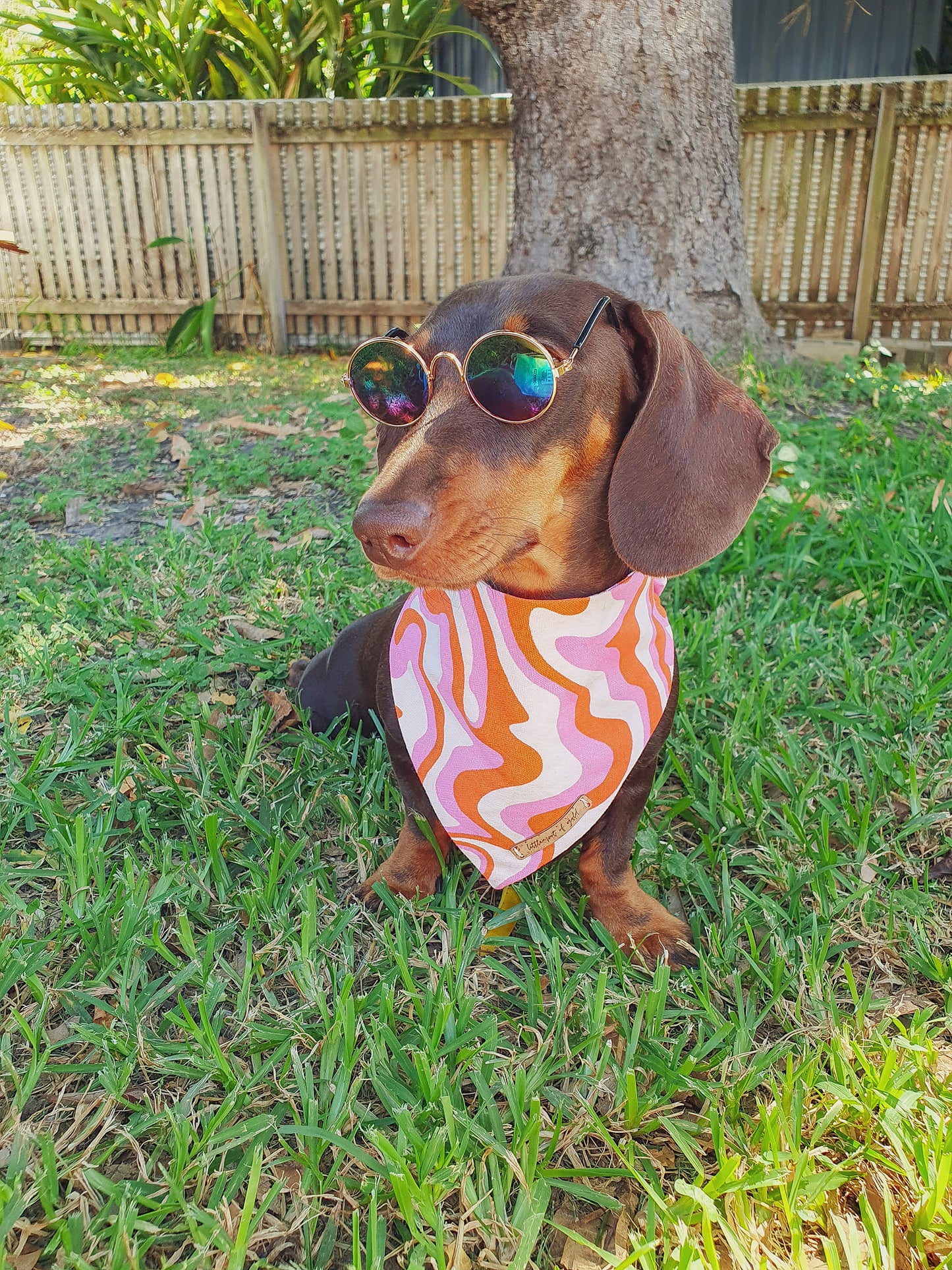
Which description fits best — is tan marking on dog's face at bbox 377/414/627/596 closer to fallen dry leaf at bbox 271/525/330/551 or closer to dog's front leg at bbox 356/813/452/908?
dog's front leg at bbox 356/813/452/908

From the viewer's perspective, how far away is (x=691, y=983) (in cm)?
171

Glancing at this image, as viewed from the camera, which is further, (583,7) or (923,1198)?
(583,7)

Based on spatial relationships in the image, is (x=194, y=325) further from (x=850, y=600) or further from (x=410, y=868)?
(x=410, y=868)

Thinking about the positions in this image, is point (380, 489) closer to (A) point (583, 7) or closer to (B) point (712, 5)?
(A) point (583, 7)

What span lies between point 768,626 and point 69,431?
400 cm

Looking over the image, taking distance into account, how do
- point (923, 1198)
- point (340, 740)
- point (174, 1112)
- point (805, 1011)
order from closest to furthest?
point (923, 1198) → point (174, 1112) → point (805, 1011) → point (340, 740)

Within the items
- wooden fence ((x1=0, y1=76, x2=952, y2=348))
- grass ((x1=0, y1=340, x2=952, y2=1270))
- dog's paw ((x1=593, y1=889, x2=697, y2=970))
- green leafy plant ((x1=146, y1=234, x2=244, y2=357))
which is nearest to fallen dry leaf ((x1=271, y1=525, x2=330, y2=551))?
grass ((x1=0, y1=340, x2=952, y2=1270))

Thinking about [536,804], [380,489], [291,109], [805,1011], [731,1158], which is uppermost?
[291,109]

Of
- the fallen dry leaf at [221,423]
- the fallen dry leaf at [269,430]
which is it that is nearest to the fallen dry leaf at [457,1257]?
the fallen dry leaf at [269,430]

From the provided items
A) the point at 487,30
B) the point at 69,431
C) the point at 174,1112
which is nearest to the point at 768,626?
the point at 174,1112

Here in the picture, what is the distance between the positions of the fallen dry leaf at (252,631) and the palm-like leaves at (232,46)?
705 centimetres

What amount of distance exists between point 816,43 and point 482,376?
11.4 meters

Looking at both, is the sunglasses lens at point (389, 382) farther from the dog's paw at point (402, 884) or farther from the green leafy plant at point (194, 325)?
the green leafy plant at point (194, 325)

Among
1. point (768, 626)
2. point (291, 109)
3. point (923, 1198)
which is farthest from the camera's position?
point (291, 109)
